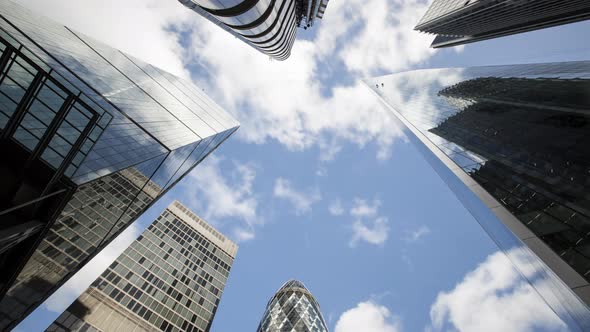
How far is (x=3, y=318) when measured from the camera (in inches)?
535

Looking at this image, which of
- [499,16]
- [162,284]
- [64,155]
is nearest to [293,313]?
[162,284]

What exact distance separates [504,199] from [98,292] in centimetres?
6171

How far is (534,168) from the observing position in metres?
12.5

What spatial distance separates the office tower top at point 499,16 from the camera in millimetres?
35250

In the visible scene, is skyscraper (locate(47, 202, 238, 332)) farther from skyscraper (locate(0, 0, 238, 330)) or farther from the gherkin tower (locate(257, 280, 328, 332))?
skyscraper (locate(0, 0, 238, 330))

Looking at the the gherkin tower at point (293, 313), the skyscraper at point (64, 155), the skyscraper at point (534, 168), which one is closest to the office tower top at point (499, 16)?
the skyscraper at point (534, 168)

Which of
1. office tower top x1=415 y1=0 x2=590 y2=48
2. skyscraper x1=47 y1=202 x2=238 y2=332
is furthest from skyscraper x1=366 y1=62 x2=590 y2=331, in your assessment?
skyscraper x1=47 y1=202 x2=238 y2=332

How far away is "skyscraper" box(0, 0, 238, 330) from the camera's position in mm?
10281

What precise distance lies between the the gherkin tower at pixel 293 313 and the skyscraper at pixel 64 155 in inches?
2412

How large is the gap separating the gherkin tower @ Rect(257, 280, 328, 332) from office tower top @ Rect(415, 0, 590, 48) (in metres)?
73.3

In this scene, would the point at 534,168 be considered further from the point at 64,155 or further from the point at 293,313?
the point at 293,313

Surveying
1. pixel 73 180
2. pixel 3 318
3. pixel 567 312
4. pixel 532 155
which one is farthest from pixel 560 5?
pixel 3 318

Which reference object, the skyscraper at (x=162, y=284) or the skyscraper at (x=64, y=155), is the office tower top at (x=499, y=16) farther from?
the skyscraper at (x=162, y=284)

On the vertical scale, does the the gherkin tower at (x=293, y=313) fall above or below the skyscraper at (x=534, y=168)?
above
